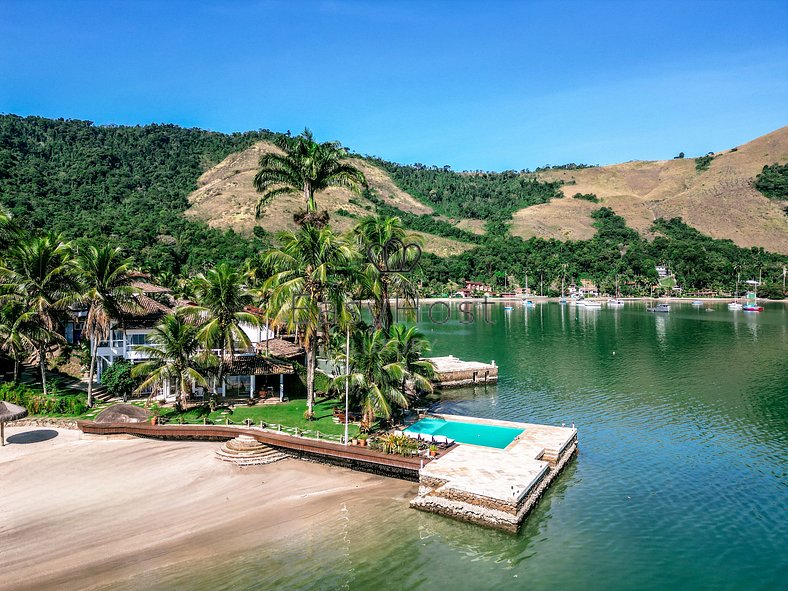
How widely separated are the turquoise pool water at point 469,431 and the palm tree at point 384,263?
626 cm

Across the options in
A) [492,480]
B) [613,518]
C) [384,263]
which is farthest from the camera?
[384,263]

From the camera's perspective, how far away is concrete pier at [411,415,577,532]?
21547mm

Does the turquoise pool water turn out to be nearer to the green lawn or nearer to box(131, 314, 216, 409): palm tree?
the green lawn

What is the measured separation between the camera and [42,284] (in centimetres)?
3584

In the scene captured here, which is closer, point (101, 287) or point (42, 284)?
point (101, 287)

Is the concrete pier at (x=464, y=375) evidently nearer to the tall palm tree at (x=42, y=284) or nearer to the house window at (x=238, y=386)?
the house window at (x=238, y=386)

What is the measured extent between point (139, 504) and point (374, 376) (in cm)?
1246

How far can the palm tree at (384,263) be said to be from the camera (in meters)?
32.5

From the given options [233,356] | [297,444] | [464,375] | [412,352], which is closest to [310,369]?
[297,444]

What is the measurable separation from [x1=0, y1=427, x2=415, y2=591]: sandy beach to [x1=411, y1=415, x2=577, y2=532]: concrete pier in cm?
180

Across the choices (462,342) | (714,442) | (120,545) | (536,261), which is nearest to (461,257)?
(536,261)

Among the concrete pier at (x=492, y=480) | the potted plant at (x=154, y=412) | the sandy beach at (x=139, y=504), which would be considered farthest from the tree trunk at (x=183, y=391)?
the concrete pier at (x=492, y=480)

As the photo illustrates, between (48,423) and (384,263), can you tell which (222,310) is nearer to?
(384,263)

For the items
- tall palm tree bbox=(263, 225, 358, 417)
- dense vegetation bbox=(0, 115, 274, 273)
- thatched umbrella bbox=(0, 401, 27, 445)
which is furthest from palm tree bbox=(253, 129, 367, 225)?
dense vegetation bbox=(0, 115, 274, 273)
